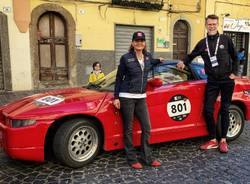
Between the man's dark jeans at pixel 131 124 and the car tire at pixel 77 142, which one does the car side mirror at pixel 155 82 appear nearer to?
the man's dark jeans at pixel 131 124

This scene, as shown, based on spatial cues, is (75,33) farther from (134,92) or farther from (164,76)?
(134,92)

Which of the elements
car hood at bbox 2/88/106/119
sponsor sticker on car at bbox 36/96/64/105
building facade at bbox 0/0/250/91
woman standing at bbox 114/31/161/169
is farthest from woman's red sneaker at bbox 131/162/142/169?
building facade at bbox 0/0/250/91

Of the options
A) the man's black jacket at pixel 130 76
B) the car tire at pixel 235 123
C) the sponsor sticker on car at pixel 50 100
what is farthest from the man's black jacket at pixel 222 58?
the sponsor sticker on car at pixel 50 100

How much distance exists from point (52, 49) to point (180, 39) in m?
6.96

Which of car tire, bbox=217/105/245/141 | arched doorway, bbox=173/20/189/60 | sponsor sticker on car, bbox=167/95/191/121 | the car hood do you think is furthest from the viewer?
arched doorway, bbox=173/20/189/60

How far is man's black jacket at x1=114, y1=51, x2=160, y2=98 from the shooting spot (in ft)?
12.9

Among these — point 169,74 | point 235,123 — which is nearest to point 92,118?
point 169,74

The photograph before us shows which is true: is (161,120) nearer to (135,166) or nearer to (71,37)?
(135,166)

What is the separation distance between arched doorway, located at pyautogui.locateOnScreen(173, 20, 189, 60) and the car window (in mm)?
11194

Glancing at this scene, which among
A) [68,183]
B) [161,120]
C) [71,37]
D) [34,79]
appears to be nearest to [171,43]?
[71,37]

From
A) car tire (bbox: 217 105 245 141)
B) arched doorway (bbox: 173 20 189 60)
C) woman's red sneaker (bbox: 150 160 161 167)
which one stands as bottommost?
woman's red sneaker (bbox: 150 160 161 167)

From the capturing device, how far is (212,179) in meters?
Result: 3.75

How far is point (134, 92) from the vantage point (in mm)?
3967

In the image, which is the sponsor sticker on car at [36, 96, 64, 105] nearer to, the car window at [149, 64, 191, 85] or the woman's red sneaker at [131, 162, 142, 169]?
the woman's red sneaker at [131, 162, 142, 169]
